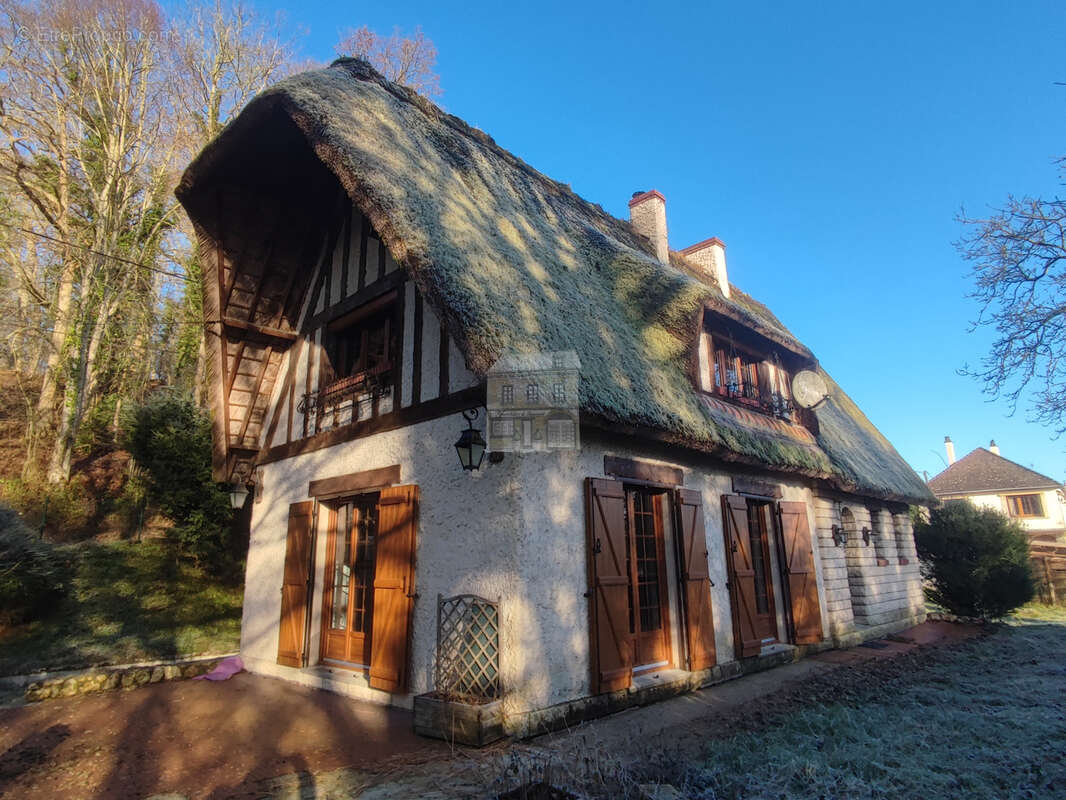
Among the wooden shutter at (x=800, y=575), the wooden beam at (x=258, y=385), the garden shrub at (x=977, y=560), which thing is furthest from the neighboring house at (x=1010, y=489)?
the wooden beam at (x=258, y=385)

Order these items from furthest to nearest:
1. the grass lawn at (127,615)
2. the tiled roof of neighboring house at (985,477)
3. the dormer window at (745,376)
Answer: the tiled roof of neighboring house at (985,477) < the dormer window at (745,376) < the grass lawn at (127,615)

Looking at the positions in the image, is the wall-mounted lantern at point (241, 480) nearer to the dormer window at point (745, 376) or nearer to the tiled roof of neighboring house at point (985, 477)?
the dormer window at point (745, 376)

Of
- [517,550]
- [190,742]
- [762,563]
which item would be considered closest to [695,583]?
[762,563]

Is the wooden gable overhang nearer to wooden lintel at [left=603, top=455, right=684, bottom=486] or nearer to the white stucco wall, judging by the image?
the white stucco wall

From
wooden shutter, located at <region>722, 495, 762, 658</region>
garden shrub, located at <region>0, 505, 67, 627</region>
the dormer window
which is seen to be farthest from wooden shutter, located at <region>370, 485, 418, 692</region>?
garden shrub, located at <region>0, 505, 67, 627</region>

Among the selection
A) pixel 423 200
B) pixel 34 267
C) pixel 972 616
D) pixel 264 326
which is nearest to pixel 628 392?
pixel 423 200

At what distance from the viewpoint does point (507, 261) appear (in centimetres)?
595

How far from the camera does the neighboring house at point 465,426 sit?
16.3ft

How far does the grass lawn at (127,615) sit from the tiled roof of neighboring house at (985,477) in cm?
3607

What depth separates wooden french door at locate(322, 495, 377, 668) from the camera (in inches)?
254

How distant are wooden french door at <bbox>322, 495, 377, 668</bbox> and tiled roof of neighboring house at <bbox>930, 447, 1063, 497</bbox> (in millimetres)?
35513

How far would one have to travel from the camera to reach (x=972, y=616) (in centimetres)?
1195

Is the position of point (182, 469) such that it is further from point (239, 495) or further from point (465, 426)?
point (465, 426)

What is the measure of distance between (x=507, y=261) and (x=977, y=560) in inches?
475
